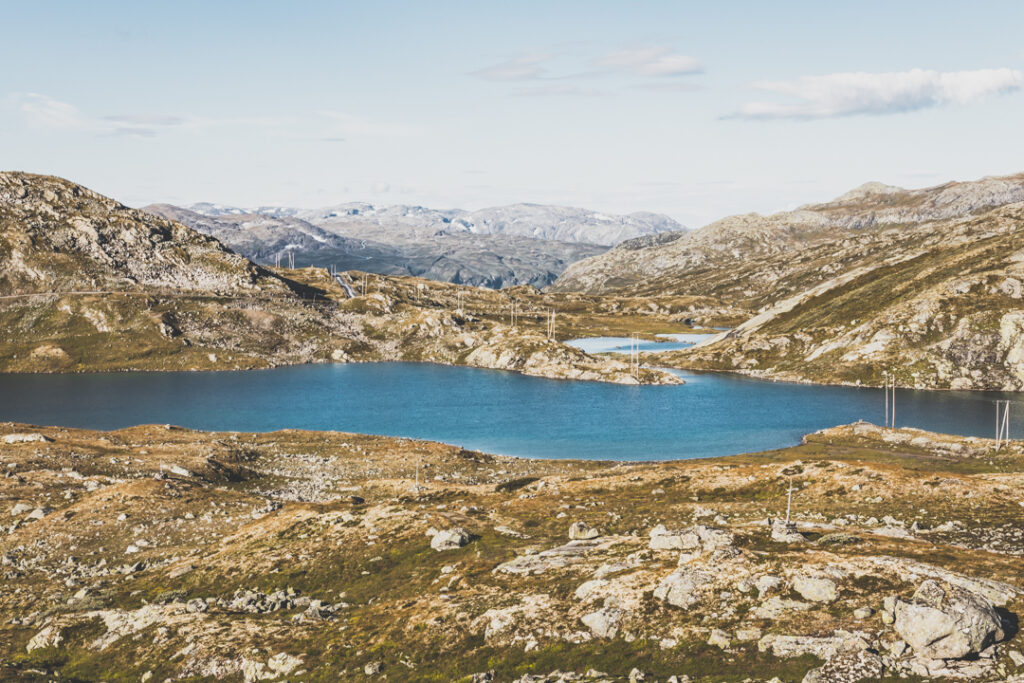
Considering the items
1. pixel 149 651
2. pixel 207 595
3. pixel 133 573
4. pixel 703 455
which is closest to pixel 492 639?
pixel 149 651

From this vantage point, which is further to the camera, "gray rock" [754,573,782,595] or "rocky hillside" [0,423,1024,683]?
"gray rock" [754,573,782,595]

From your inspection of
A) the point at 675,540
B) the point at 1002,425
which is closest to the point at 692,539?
the point at 675,540

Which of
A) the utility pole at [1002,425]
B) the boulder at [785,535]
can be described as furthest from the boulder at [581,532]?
the utility pole at [1002,425]

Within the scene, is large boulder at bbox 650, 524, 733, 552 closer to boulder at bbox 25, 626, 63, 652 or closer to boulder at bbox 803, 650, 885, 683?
boulder at bbox 803, 650, 885, 683

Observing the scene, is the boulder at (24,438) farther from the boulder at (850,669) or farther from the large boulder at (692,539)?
the boulder at (850,669)

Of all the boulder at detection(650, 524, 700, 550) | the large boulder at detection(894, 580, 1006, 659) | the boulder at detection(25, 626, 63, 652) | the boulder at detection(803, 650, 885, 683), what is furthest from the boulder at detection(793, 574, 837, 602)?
the boulder at detection(25, 626, 63, 652)

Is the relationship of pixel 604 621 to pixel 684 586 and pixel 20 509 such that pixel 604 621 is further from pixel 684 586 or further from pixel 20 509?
pixel 20 509

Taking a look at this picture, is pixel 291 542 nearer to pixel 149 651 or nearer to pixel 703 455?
pixel 149 651
